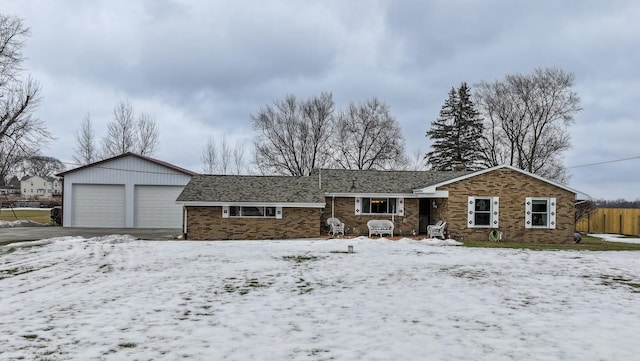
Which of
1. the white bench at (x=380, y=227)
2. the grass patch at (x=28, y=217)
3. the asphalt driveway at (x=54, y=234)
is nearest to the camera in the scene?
the asphalt driveway at (x=54, y=234)

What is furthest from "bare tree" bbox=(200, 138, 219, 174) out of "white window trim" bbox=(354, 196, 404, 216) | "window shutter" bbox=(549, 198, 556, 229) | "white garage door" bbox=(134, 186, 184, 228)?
"window shutter" bbox=(549, 198, 556, 229)

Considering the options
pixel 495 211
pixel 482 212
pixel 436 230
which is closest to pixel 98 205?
pixel 436 230

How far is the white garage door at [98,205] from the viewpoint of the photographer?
2648cm

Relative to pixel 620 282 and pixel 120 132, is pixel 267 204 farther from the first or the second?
pixel 120 132

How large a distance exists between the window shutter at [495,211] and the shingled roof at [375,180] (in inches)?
92.0

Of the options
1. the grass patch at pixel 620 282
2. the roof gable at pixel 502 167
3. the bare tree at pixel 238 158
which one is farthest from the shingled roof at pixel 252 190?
the bare tree at pixel 238 158

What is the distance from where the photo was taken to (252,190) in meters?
21.8

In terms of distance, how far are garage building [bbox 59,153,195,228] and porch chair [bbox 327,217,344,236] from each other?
10.8 meters

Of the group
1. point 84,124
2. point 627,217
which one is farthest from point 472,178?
point 84,124

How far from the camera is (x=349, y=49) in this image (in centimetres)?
2383

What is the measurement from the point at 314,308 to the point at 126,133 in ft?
133

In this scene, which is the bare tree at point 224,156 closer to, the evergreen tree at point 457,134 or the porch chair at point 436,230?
the evergreen tree at point 457,134

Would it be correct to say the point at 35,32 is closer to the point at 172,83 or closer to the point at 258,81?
the point at 172,83

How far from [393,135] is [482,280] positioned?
32220 millimetres
